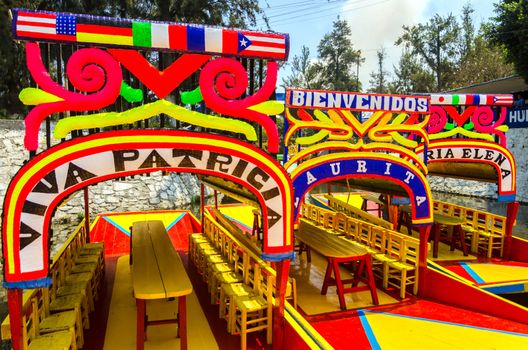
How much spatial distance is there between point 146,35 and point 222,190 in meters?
3.89

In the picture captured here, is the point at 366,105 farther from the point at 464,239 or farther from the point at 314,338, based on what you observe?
the point at 464,239

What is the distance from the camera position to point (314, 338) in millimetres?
4992

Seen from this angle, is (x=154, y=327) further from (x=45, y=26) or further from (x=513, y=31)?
(x=513, y=31)

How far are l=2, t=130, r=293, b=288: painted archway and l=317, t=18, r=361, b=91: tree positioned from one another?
50527mm

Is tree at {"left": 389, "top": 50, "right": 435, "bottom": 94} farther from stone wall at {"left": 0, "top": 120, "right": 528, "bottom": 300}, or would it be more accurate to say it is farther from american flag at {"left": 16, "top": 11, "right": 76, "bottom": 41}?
american flag at {"left": 16, "top": 11, "right": 76, "bottom": 41}

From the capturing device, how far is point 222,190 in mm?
7738

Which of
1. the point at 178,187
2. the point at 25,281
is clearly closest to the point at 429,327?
the point at 25,281

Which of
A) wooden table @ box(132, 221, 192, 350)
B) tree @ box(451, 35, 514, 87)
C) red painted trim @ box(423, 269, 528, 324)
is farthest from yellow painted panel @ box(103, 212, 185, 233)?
tree @ box(451, 35, 514, 87)

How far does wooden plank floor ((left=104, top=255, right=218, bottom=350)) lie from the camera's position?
5.70 metres

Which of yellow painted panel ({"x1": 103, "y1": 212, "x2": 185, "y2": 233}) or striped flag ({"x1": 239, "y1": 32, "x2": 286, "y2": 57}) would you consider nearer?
striped flag ({"x1": 239, "y1": 32, "x2": 286, "y2": 57})

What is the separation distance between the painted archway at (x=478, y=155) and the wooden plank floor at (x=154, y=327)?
6.33m

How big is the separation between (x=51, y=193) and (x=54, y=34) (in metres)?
1.62

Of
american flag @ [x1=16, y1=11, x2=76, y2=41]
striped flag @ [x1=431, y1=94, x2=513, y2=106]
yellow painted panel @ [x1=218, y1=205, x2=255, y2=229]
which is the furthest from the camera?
yellow painted panel @ [x1=218, y1=205, x2=255, y2=229]

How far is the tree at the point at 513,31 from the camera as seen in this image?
21842 mm
